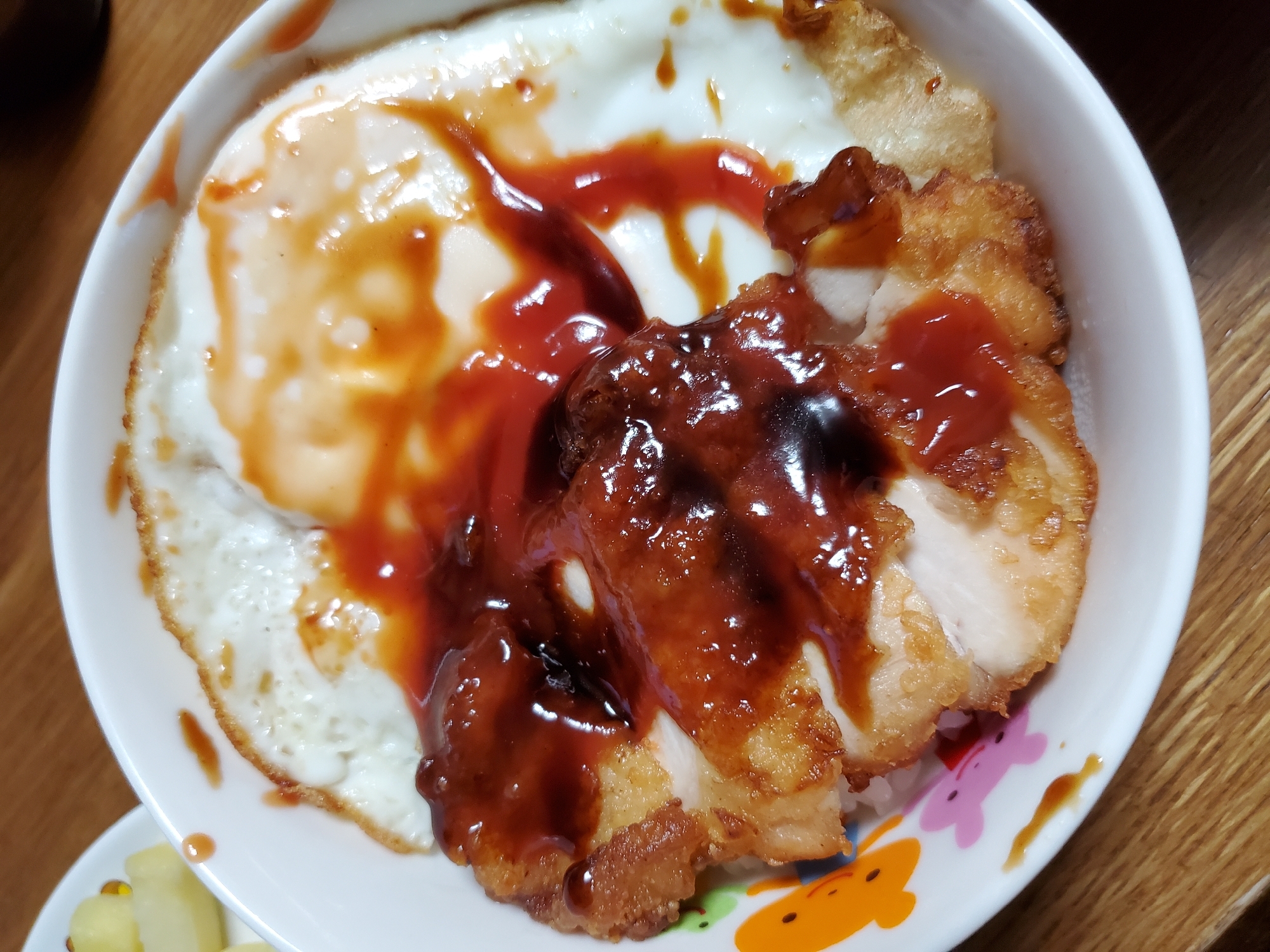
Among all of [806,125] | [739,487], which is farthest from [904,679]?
[806,125]

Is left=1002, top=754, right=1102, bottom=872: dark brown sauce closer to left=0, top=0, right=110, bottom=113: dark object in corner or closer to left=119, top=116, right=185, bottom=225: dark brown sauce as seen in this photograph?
left=119, top=116, right=185, bottom=225: dark brown sauce

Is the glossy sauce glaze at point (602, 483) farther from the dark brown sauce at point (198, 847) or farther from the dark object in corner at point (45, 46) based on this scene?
the dark object in corner at point (45, 46)

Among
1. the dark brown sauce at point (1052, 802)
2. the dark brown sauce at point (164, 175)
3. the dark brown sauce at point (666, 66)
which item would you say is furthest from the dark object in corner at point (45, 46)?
the dark brown sauce at point (1052, 802)

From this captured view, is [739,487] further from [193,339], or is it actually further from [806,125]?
[193,339]

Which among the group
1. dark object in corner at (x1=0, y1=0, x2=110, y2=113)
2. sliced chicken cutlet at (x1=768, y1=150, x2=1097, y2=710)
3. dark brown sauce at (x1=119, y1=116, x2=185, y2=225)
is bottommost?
dark object in corner at (x1=0, y1=0, x2=110, y2=113)

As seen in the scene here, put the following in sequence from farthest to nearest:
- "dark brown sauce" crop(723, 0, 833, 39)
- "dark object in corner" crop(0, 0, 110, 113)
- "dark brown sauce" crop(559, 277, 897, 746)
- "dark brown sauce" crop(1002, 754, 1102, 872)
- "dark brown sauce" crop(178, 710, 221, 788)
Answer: "dark object in corner" crop(0, 0, 110, 113) < "dark brown sauce" crop(178, 710, 221, 788) < "dark brown sauce" crop(723, 0, 833, 39) < "dark brown sauce" crop(559, 277, 897, 746) < "dark brown sauce" crop(1002, 754, 1102, 872)

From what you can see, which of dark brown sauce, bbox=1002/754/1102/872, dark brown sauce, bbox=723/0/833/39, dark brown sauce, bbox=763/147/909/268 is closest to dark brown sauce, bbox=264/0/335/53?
dark brown sauce, bbox=723/0/833/39

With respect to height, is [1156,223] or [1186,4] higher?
[1186,4]

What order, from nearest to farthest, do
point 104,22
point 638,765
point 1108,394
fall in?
1. point 1108,394
2. point 638,765
3. point 104,22
